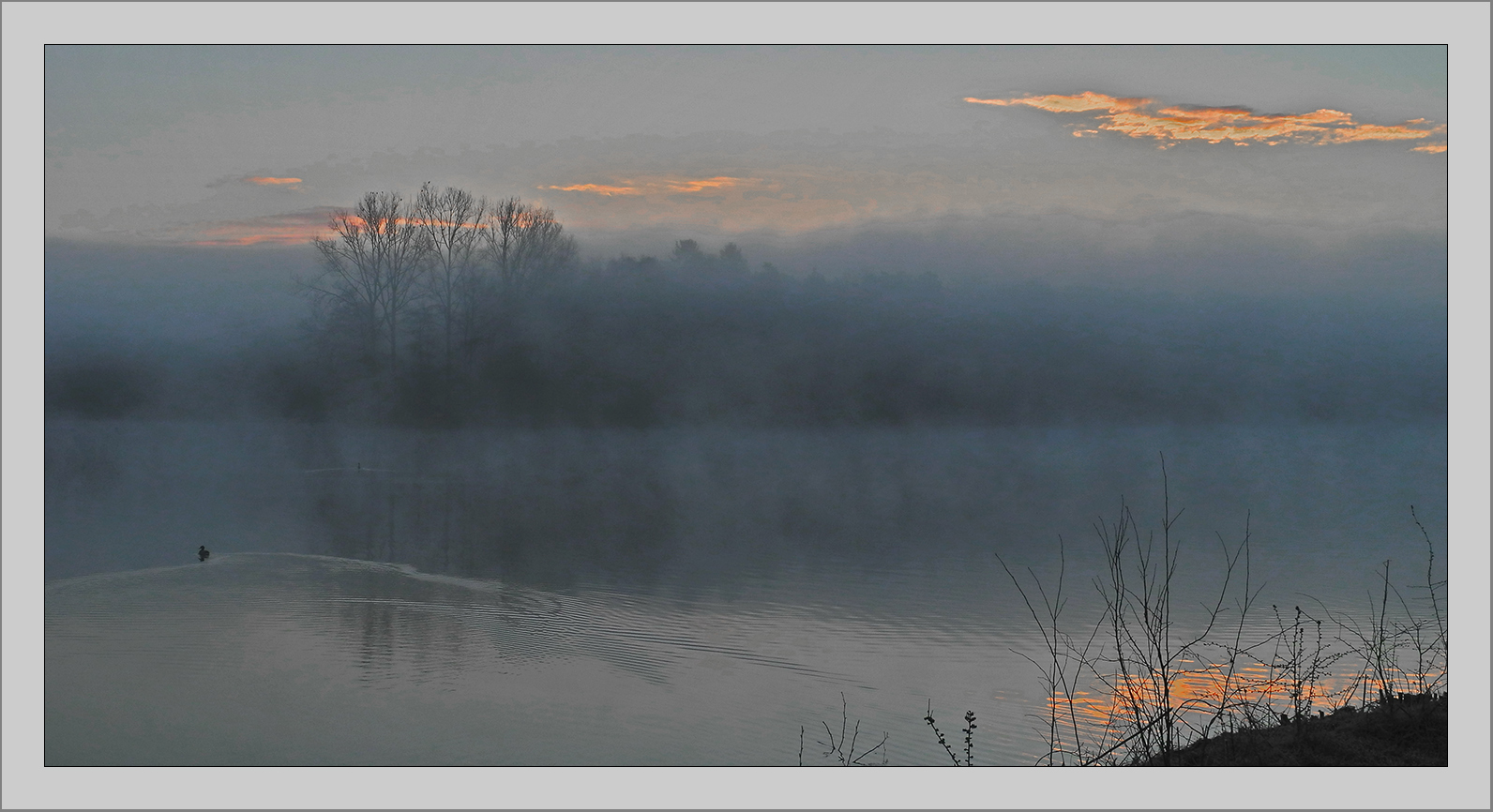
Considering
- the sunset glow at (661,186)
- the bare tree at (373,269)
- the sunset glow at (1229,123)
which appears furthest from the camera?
the bare tree at (373,269)

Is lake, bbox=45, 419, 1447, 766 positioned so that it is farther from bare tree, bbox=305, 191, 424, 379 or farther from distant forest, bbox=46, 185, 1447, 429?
bare tree, bbox=305, 191, 424, 379

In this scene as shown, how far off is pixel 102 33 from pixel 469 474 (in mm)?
13819

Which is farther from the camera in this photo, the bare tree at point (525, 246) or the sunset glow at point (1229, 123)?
the bare tree at point (525, 246)

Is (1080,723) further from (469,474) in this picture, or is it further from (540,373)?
(540,373)

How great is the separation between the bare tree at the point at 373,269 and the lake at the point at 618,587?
2.77 metres

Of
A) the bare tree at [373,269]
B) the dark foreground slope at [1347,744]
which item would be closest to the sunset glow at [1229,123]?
the dark foreground slope at [1347,744]

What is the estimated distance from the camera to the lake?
17.3 ft

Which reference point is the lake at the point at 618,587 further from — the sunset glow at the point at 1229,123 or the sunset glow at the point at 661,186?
the sunset glow at the point at 661,186

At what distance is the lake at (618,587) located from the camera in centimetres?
528

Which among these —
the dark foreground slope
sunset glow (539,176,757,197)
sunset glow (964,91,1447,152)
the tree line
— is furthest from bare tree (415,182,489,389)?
the dark foreground slope

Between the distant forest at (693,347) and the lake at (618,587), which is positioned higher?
the distant forest at (693,347)

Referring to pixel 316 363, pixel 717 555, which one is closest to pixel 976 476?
pixel 717 555

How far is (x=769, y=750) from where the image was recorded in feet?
16.1

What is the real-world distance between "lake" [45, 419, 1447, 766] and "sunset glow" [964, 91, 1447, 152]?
2535 mm
